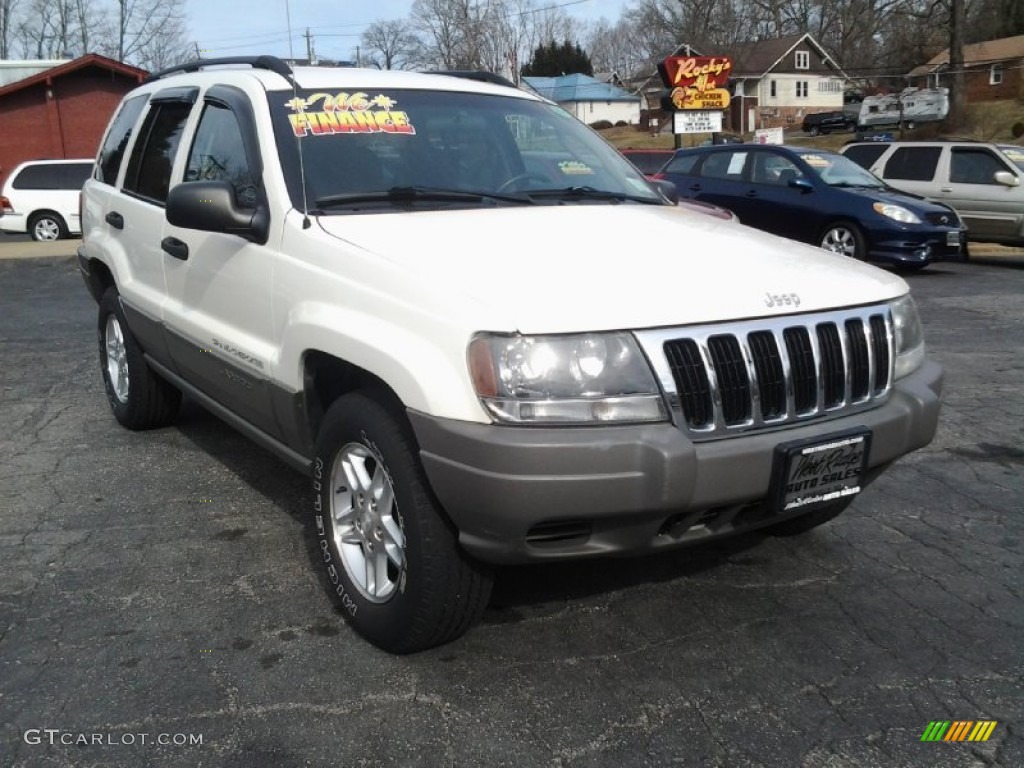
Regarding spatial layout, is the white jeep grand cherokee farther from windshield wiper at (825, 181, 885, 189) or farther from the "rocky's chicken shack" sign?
the "rocky's chicken shack" sign

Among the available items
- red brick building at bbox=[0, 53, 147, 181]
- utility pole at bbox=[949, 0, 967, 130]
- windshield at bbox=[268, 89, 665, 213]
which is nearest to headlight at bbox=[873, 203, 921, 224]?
windshield at bbox=[268, 89, 665, 213]

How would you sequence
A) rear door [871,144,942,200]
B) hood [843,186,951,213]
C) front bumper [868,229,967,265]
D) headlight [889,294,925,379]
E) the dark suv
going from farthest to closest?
1. the dark suv
2. rear door [871,144,942,200]
3. hood [843,186,951,213]
4. front bumper [868,229,967,265]
5. headlight [889,294,925,379]

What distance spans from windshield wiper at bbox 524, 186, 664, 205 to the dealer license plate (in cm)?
161

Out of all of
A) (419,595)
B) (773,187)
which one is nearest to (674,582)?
(419,595)

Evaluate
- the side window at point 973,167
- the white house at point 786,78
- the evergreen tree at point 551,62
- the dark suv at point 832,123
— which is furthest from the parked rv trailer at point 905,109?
the side window at point 973,167

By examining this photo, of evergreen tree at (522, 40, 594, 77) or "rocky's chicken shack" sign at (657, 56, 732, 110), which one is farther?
evergreen tree at (522, 40, 594, 77)

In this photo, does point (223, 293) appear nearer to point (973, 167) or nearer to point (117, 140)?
point (117, 140)

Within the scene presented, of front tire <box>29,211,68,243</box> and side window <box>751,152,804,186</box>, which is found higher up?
side window <box>751,152,804,186</box>

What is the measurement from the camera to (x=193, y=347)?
4.31m

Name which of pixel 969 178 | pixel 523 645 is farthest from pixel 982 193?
pixel 523 645

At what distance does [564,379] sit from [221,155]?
227 cm

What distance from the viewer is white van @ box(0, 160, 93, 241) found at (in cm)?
2033

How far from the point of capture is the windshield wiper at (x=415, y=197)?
360cm

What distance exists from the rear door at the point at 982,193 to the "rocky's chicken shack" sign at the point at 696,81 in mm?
8123
